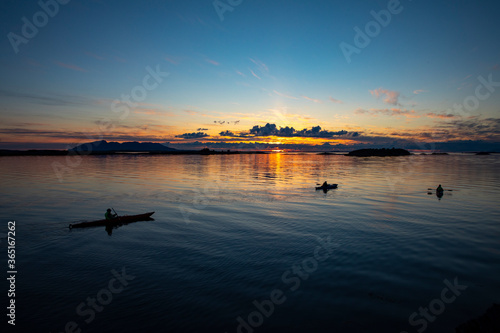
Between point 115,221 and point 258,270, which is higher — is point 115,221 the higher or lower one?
the lower one

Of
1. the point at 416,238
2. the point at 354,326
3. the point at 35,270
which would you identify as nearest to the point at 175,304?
the point at 354,326

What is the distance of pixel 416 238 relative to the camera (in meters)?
25.1

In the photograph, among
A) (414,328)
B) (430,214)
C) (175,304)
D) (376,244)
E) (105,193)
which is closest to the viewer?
(414,328)

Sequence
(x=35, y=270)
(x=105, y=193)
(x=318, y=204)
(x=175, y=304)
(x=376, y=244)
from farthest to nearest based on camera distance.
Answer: (x=105, y=193) < (x=318, y=204) < (x=376, y=244) < (x=35, y=270) < (x=175, y=304)

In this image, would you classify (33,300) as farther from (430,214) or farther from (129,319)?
(430,214)

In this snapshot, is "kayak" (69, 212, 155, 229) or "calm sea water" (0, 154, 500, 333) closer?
"calm sea water" (0, 154, 500, 333)

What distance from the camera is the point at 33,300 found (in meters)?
15.3

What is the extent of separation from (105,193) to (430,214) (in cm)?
5560

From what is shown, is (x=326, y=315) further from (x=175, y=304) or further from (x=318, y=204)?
(x=318, y=204)

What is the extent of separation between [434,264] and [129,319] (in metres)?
20.6

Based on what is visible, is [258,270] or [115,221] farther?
[115,221]

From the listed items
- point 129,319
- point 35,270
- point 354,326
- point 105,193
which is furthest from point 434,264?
point 105,193

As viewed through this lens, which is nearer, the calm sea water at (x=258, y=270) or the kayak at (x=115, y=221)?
the calm sea water at (x=258, y=270)

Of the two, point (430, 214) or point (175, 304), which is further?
point (430, 214)
